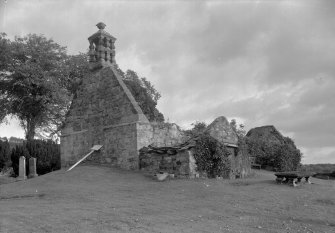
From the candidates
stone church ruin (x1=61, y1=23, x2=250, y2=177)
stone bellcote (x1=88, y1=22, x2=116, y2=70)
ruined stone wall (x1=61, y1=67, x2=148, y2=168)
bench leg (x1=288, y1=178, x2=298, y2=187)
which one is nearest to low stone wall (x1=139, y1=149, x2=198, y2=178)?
stone church ruin (x1=61, y1=23, x2=250, y2=177)

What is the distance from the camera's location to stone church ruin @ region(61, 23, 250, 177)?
17.0 metres

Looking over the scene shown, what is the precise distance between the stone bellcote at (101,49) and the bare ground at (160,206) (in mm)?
7462

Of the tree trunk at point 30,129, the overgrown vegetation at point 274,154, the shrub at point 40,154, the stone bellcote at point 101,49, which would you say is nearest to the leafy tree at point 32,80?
the tree trunk at point 30,129

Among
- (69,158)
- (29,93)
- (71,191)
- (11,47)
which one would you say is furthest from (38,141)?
(71,191)

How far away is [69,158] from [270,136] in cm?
1592

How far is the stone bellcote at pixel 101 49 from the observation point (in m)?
21.0

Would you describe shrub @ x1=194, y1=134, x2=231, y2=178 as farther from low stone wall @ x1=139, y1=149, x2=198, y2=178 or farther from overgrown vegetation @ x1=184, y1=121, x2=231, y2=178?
low stone wall @ x1=139, y1=149, x2=198, y2=178

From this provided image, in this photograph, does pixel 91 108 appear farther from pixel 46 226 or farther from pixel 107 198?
pixel 46 226

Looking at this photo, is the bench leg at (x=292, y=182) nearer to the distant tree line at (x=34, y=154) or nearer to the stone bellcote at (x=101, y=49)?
the stone bellcote at (x=101, y=49)

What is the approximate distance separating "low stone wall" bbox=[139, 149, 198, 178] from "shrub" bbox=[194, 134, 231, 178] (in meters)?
0.41

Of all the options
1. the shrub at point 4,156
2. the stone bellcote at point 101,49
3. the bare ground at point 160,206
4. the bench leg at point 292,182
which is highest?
the stone bellcote at point 101,49

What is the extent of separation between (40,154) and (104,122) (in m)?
15.8

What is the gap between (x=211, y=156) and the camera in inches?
637

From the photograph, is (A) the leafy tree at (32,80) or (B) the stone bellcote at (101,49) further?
(A) the leafy tree at (32,80)
